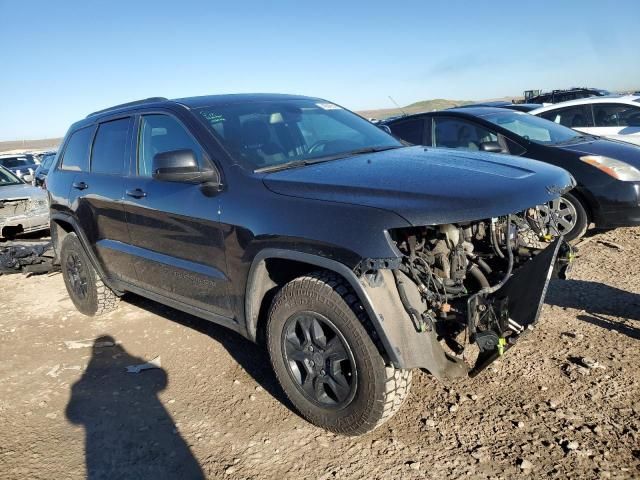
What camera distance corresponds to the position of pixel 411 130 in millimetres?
6934

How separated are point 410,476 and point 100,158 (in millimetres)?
3552

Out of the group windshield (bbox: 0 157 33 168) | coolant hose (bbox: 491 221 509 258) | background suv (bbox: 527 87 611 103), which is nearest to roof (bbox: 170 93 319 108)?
coolant hose (bbox: 491 221 509 258)

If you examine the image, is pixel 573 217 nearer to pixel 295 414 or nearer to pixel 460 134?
pixel 460 134

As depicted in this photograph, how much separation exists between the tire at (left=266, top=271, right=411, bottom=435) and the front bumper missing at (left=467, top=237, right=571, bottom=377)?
0.41 metres

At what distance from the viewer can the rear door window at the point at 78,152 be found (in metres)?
4.67

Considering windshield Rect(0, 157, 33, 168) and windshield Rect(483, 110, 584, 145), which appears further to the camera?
windshield Rect(0, 157, 33, 168)

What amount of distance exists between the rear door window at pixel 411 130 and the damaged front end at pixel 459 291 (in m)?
4.01

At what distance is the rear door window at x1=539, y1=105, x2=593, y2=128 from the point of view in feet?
27.6

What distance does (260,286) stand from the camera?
298 cm

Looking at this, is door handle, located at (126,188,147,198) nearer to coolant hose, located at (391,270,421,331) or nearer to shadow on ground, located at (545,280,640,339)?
coolant hose, located at (391,270,421,331)

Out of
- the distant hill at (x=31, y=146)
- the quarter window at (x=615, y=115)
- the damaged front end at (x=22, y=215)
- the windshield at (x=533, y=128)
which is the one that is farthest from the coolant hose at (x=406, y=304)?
the distant hill at (x=31, y=146)

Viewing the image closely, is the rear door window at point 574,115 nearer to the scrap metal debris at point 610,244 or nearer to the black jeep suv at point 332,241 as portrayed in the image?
the scrap metal debris at point 610,244

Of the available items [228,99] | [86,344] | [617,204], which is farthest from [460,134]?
[86,344]

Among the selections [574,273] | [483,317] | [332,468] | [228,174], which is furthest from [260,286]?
[574,273]
